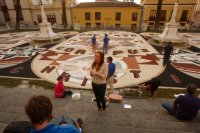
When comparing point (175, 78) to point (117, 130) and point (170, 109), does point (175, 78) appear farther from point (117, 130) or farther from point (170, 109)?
point (117, 130)

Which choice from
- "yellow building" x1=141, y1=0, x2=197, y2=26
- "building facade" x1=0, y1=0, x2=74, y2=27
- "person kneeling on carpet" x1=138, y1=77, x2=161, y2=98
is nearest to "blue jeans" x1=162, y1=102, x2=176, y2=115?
"person kneeling on carpet" x1=138, y1=77, x2=161, y2=98

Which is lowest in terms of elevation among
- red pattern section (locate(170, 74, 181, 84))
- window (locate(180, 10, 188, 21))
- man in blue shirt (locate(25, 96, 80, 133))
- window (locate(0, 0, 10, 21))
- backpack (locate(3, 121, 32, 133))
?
red pattern section (locate(170, 74, 181, 84))

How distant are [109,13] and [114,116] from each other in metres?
37.9

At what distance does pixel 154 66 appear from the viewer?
11492 mm

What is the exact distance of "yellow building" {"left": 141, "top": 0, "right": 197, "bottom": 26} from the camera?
35781mm

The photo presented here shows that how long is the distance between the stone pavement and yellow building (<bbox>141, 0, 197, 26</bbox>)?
36.1 m

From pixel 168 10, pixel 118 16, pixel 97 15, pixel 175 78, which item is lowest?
pixel 175 78

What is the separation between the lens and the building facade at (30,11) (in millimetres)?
37938

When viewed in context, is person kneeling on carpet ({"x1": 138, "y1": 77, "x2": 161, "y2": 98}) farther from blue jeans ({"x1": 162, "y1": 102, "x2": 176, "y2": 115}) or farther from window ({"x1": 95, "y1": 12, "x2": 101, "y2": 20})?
window ({"x1": 95, "y1": 12, "x2": 101, "y2": 20})

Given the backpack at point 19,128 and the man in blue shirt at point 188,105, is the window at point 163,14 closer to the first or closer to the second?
the man in blue shirt at point 188,105

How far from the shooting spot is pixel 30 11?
38.9 meters

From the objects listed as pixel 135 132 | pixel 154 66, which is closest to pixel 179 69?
pixel 154 66

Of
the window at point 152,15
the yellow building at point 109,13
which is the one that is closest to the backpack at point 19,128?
the yellow building at point 109,13

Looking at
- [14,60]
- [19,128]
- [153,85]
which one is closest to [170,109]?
[153,85]
